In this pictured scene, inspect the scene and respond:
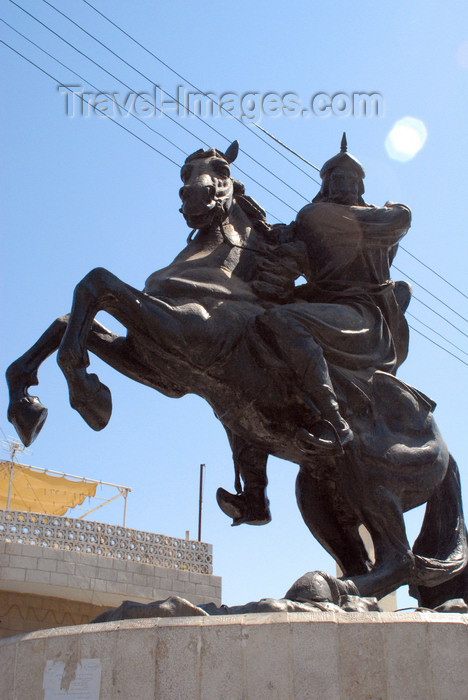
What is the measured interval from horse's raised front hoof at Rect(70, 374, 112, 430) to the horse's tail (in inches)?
81.3

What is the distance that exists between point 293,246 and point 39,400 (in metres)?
1.87

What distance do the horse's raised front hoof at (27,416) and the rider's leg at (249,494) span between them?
4.10ft

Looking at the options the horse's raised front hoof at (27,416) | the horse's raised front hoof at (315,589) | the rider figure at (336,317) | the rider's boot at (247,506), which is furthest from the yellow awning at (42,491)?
the horse's raised front hoof at (315,589)

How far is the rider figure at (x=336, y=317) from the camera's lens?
4.54 m

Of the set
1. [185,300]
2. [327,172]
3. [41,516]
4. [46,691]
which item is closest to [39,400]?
[185,300]

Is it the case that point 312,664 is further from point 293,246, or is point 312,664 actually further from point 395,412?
point 293,246

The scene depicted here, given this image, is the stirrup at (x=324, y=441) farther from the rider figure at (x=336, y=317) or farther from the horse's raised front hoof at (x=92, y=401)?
the horse's raised front hoof at (x=92, y=401)

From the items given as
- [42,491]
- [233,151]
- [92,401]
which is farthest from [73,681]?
[42,491]

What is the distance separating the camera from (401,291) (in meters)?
5.67

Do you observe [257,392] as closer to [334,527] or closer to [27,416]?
[334,527]

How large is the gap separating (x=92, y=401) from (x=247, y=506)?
1.24 meters

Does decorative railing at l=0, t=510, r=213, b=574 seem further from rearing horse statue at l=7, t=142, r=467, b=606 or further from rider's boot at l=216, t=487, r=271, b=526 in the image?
rearing horse statue at l=7, t=142, r=467, b=606

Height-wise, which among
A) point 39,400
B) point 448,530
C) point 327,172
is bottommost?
point 448,530

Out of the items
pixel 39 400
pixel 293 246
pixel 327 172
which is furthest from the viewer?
pixel 327 172
